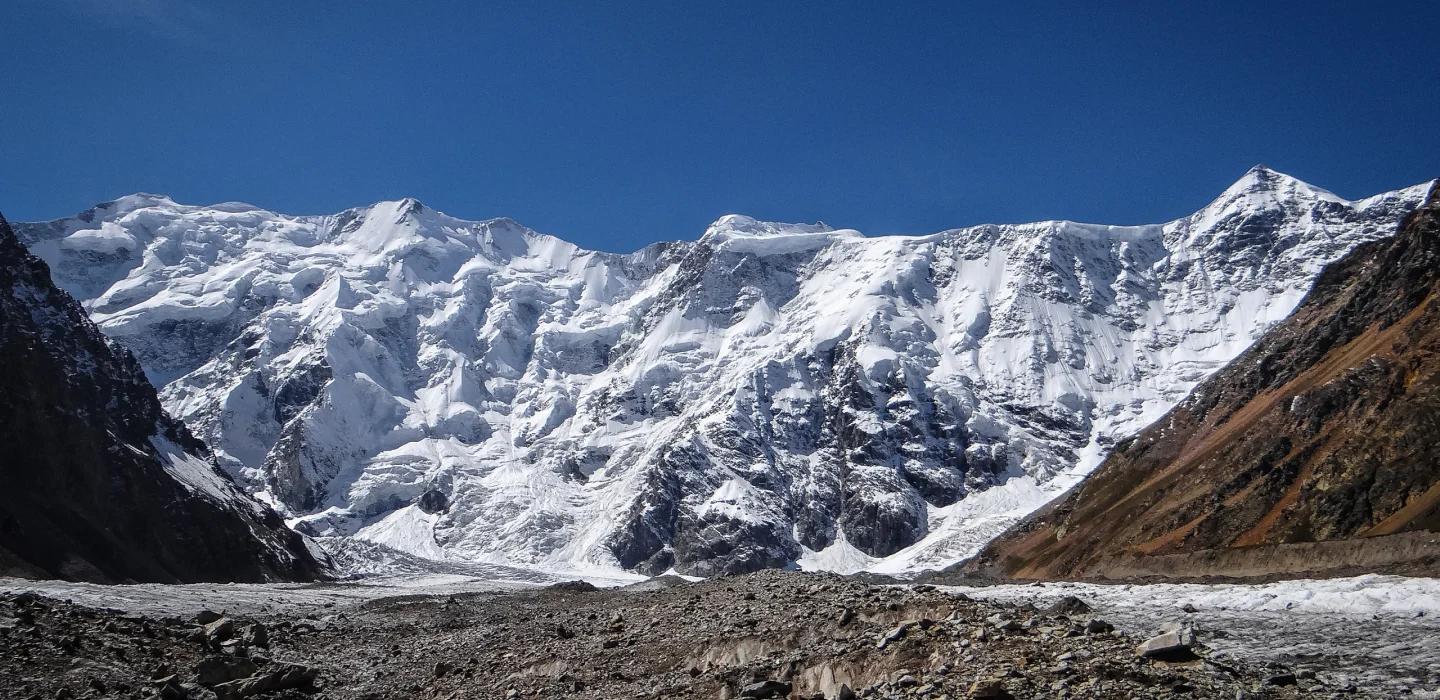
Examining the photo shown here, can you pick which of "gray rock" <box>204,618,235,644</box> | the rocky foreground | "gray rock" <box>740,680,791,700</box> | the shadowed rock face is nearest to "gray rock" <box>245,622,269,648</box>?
the rocky foreground

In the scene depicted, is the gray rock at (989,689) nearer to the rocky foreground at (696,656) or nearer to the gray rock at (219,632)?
the rocky foreground at (696,656)

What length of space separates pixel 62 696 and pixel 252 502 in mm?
160356

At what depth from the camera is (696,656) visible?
30891mm

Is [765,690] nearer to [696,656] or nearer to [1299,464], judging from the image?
[696,656]

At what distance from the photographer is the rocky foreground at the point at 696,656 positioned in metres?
20.1

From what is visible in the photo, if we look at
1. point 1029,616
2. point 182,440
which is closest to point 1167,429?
point 1029,616

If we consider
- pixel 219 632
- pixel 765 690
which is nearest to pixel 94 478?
pixel 219 632

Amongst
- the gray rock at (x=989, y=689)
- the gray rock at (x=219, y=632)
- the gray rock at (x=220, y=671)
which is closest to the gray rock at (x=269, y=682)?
the gray rock at (x=220, y=671)

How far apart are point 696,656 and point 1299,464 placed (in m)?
62.0

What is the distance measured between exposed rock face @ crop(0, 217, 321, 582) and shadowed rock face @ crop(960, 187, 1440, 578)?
93.9 metres

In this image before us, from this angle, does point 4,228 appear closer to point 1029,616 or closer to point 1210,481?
point 1210,481

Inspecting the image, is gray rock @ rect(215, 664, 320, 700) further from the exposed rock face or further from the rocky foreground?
the exposed rock face

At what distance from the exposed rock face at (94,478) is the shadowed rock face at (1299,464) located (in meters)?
93.9

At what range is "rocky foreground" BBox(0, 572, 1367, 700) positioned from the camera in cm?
2011
